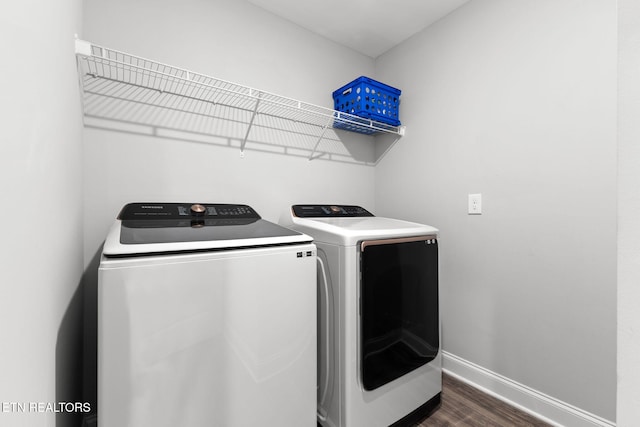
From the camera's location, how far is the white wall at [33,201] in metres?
0.39

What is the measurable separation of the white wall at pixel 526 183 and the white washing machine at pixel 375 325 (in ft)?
1.58

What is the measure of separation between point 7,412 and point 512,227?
6.63 feet

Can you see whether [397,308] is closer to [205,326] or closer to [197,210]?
[205,326]

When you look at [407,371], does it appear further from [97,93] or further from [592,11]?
[97,93]

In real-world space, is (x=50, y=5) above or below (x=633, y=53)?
above

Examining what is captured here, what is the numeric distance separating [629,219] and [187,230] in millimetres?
1204

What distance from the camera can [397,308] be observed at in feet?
4.42

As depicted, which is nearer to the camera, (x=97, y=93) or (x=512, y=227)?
(x=97, y=93)

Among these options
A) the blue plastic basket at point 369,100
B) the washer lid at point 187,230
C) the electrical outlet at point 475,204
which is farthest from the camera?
the blue plastic basket at point 369,100

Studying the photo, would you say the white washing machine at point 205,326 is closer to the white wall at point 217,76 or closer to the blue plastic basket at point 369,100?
the white wall at point 217,76

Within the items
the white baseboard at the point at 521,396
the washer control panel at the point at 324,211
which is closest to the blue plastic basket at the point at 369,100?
the washer control panel at the point at 324,211

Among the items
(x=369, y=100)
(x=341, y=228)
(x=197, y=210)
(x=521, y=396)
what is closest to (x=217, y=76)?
(x=197, y=210)

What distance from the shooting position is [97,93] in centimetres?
136

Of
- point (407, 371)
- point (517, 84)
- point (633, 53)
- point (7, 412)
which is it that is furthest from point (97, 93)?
point (517, 84)
